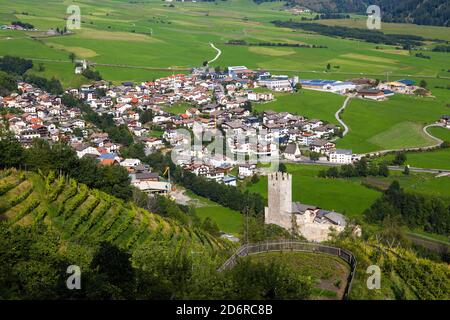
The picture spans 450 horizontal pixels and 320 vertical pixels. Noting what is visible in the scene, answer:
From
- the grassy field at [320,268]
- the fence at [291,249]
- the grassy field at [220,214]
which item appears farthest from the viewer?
the grassy field at [220,214]

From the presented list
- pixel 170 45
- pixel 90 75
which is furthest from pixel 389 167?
pixel 170 45

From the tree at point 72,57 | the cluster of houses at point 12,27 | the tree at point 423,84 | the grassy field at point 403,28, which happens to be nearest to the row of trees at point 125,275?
the tree at point 423,84

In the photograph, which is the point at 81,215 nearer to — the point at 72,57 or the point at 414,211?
the point at 414,211

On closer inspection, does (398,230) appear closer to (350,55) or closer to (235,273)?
(235,273)

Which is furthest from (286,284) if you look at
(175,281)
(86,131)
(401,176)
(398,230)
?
(86,131)

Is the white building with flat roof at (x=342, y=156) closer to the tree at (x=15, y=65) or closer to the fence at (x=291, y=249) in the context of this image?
the fence at (x=291, y=249)

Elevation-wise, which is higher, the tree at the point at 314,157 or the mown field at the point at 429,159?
the mown field at the point at 429,159
